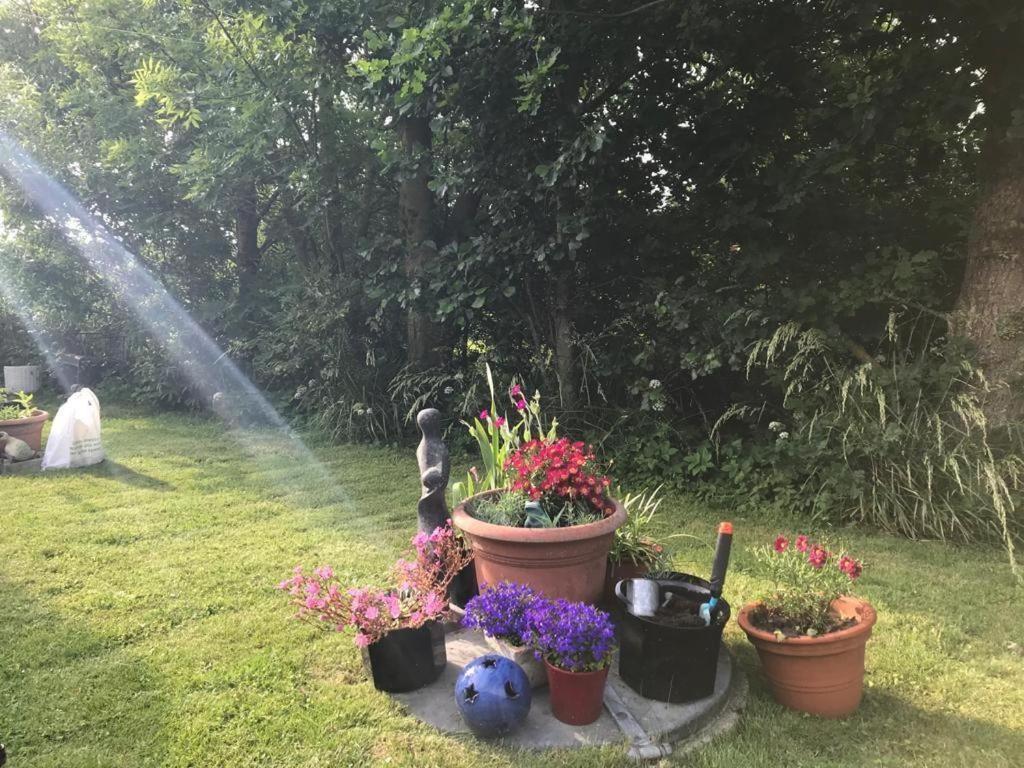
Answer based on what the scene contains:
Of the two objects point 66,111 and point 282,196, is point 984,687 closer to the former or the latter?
point 282,196

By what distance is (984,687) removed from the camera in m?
2.28

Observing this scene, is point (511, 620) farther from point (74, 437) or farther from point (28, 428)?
point (28, 428)

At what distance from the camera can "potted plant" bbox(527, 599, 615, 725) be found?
2.00m

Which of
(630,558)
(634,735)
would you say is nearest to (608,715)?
(634,735)

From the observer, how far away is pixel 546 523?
99.7 inches

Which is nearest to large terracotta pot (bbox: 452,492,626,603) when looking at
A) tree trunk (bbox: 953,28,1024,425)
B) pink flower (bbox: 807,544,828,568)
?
pink flower (bbox: 807,544,828,568)

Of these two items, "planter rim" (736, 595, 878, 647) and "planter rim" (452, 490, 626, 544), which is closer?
"planter rim" (736, 595, 878, 647)

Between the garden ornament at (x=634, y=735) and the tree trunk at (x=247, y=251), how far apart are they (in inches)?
320

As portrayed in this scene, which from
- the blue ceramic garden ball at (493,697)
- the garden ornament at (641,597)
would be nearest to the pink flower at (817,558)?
the garden ornament at (641,597)

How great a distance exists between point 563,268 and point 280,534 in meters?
3.01

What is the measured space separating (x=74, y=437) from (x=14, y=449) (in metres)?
0.45

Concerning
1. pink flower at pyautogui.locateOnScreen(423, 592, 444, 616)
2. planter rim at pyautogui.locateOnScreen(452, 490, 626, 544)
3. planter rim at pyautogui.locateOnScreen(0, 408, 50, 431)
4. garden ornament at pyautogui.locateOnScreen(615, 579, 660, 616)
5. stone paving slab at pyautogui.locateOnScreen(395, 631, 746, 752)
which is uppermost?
planter rim at pyautogui.locateOnScreen(0, 408, 50, 431)

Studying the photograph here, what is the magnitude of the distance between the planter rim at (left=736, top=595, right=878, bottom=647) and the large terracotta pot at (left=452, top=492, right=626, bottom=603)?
565 millimetres

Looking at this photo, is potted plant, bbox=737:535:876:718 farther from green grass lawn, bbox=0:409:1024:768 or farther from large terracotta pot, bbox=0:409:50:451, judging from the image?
large terracotta pot, bbox=0:409:50:451
